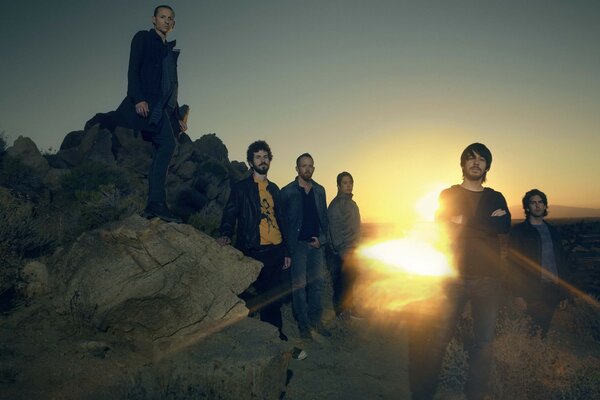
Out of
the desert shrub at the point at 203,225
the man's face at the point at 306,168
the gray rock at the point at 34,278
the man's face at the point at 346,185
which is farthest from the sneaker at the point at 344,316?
the gray rock at the point at 34,278

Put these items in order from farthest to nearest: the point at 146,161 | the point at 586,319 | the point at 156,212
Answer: the point at 146,161 → the point at 586,319 → the point at 156,212

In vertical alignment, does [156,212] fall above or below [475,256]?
above

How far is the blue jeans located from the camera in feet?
17.5

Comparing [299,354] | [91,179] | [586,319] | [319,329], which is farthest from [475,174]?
[91,179]

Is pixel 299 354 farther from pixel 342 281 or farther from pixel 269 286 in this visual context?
pixel 342 281

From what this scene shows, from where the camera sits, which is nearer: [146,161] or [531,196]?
[531,196]

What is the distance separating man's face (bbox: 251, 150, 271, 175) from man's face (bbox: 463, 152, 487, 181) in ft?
8.39

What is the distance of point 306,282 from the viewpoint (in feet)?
18.0

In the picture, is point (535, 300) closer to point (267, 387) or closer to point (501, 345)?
point (501, 345)

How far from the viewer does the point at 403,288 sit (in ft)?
32.0

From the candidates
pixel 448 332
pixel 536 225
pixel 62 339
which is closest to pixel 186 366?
pixel 62 339

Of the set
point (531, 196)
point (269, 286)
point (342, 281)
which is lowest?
point (342, 281)

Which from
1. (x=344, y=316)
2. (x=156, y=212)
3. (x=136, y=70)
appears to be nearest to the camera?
(x=136, y=70)

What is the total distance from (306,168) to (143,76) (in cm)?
260
